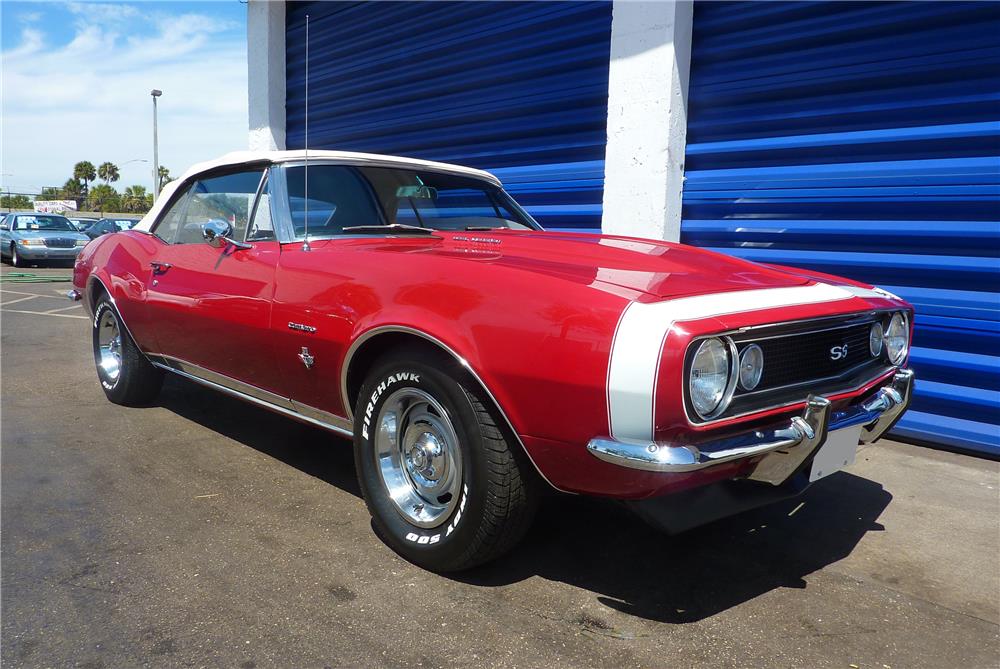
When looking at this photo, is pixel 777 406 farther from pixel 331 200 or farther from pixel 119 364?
pixel 119 364

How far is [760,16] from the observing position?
5102 mm

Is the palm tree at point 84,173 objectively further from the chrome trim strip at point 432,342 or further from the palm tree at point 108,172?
the chrome trim strip at point 432,342

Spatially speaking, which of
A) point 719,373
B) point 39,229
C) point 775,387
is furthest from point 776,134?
point 39,229

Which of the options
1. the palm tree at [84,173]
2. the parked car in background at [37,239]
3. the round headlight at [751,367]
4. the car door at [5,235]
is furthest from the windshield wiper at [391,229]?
the palm tree at [84,173]

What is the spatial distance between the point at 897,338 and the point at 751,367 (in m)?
1.05

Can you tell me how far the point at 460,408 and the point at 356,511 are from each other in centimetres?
101

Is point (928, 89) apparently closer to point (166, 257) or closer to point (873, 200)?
point (873, 200)

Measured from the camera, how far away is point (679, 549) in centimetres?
282

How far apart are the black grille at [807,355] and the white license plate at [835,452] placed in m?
0.19

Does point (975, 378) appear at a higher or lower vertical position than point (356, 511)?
higher

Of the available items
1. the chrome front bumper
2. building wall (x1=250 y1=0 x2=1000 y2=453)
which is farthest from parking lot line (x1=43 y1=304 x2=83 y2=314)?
the chrome front bumper

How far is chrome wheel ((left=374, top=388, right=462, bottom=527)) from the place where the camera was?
8.23 ft

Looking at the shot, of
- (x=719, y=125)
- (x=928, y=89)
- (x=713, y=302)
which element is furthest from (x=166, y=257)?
(x=928, y=89)

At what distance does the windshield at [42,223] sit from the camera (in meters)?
18.0
